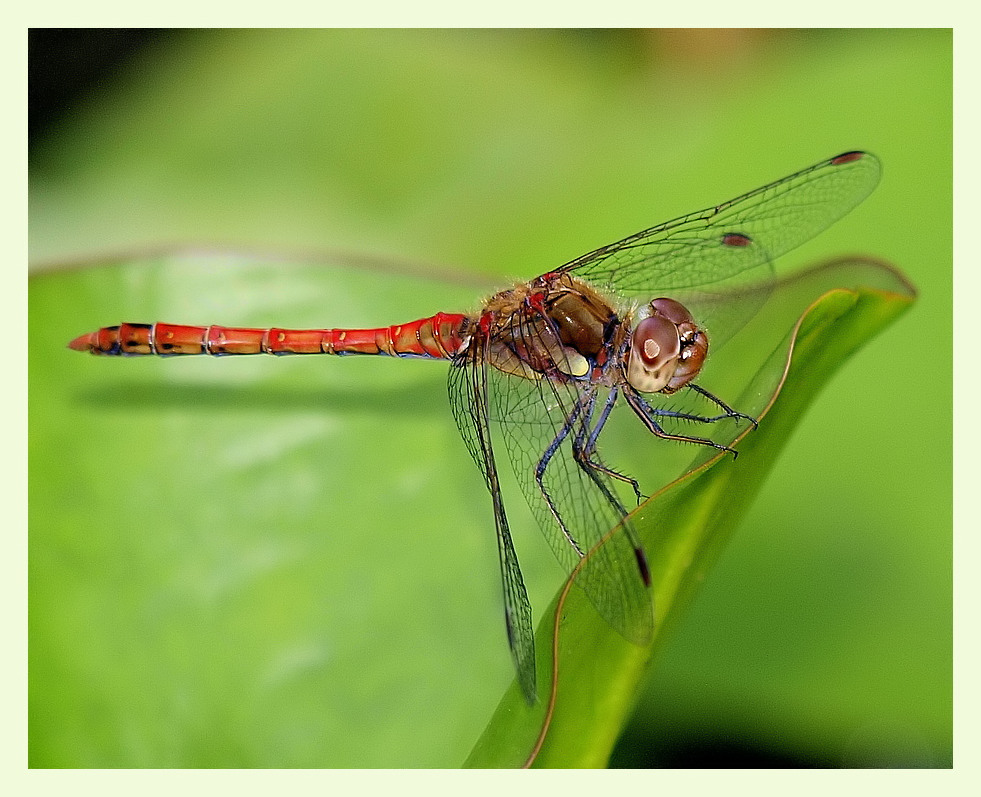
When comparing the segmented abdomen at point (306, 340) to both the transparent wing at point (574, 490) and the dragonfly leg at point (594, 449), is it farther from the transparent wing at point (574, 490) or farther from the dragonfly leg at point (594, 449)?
the dragonfly leg at point (594, 449)

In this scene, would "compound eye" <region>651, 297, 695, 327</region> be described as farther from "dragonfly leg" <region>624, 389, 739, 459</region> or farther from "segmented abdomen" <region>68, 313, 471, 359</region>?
"segmented abdomen" <region>68, 313, 471, 359</region>

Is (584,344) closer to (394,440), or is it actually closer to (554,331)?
(554,331)

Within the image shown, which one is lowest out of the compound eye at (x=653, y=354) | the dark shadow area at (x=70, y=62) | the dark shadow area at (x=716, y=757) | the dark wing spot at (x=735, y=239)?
the dark shadow area at (x=716, y=757)

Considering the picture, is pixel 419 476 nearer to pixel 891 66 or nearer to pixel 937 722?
pixel 937 722

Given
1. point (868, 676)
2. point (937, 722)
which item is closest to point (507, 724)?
point (868, 676)

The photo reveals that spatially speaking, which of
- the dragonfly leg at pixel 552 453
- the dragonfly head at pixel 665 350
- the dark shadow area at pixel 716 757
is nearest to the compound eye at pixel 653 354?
the dragonfly head at pixel 665 350
